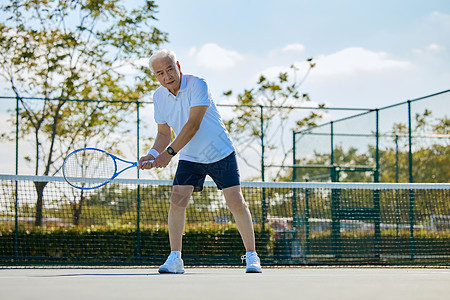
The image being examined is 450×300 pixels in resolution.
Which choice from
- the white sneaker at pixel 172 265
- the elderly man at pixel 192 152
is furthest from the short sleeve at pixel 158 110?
the white sneaker at pixel 172 265

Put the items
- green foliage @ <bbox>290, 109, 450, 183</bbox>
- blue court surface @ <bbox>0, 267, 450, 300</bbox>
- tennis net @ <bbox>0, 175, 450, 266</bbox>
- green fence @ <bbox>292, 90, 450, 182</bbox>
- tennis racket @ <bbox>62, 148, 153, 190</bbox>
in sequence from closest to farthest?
blue court surface @ <bbox>0, 267, 450, 300</bbox>, tennis racket @ <bbox>62, 148, 153, 190</bbox>, tennis net @ <bbox>0, 175, 450, 266</bbox>, green fence @ <bbox>292, 90, 450, 182</bbox>, green foliage @ <bbox>290, 109, 450, 183</bbox>

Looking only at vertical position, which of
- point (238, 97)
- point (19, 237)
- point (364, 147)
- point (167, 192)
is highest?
point (238, 97)

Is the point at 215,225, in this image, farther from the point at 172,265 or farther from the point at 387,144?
the point at 172,265

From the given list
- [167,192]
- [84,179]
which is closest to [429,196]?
[167,192]

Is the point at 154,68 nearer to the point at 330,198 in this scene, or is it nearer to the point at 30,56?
the point at 330,198

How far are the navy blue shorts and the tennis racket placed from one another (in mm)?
391

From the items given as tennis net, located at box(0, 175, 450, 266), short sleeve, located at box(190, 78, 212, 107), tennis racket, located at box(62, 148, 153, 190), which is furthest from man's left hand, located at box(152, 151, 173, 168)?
tennis net, located at box(0, 175, 450, 266)

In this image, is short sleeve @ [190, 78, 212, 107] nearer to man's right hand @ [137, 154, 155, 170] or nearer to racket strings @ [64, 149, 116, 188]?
man's right hand @ [137, 154, 155, 170]

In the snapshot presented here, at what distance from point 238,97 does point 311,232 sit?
191 inches

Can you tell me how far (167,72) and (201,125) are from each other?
0.51m

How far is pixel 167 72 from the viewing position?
5.14 metres

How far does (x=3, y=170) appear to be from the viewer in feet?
34.9

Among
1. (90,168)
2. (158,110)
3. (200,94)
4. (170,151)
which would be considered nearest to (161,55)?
(200,94)

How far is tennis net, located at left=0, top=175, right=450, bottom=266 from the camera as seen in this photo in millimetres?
9750
